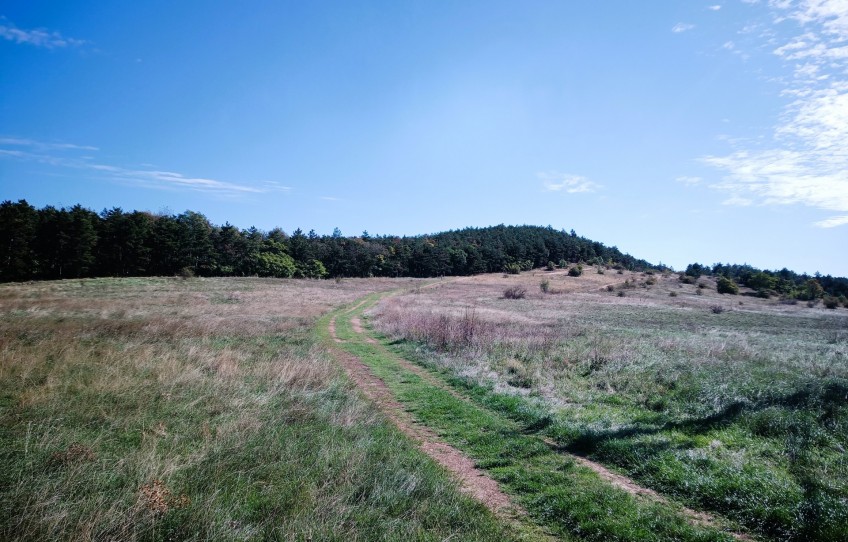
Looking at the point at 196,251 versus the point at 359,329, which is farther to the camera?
the point at 196,251

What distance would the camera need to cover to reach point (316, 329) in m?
23.0

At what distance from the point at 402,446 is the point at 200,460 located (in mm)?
3363

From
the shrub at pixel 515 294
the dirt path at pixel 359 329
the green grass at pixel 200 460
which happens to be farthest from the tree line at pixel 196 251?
the green grass at pixel 200 460

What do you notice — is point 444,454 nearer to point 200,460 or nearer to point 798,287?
point 200,460

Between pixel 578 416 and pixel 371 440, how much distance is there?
17.8 ft

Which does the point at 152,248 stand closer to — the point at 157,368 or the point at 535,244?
the point at 157,368

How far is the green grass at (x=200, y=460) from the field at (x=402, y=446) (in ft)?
0.10

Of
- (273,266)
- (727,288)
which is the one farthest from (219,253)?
(727,288)

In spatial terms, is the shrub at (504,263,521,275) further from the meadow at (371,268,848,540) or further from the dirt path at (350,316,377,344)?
the meadow at (371,268,848,540)

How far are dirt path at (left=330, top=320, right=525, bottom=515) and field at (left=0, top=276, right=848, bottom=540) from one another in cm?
6

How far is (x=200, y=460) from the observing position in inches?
212

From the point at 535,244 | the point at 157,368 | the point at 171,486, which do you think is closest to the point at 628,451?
the point at 171,486

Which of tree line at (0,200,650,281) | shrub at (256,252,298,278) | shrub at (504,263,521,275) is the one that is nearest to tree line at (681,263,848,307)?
shrub at (504,263,521,275)

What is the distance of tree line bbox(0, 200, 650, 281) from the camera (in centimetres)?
5971
